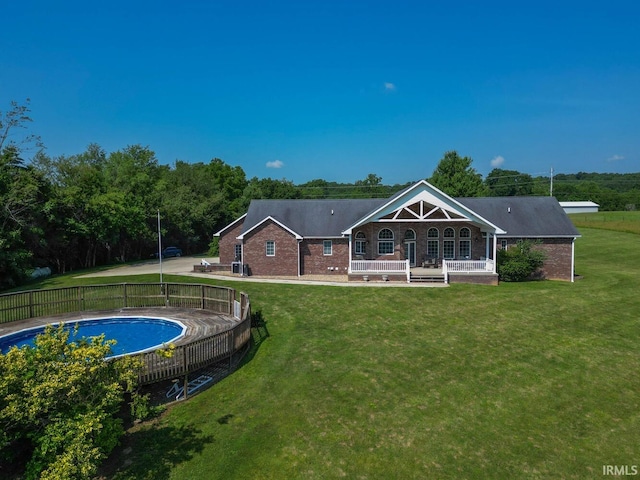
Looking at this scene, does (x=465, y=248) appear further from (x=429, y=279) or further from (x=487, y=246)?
(x=429, y=279)

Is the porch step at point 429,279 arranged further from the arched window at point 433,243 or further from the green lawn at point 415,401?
the green lawn at point 415,401

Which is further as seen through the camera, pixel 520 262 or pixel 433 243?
pixel 433 243

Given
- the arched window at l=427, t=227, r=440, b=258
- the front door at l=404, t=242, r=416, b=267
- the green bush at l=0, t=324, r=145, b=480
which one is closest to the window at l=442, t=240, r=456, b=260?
the arched window at l=427, t=227, r=440, b=258

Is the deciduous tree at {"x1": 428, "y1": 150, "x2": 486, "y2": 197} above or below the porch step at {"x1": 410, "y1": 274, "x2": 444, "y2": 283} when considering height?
above

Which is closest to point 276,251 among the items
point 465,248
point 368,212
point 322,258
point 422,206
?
point 322,258

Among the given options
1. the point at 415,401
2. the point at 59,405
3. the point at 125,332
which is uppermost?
the point at 59,405

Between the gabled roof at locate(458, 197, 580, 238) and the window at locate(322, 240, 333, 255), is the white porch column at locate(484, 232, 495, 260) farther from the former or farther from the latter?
the window at locate(322, 240, 333, 255)

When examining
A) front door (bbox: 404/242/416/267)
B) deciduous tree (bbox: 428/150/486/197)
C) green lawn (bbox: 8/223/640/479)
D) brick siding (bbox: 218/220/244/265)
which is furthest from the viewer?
deciduous tree (bbox: 428/150/486/197)

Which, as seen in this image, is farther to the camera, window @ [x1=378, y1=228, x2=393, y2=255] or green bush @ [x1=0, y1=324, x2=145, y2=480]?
window @ [x1=378, y1=228, x2=393, y2=255]

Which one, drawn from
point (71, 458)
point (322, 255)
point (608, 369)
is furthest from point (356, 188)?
point (71, 458)
